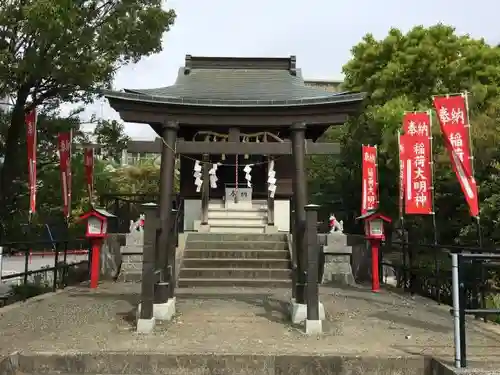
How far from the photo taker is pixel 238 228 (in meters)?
16.0

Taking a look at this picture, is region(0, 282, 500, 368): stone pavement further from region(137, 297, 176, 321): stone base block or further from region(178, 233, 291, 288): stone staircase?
region(178, 233, 291, 288): stone staircase

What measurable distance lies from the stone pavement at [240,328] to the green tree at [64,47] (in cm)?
519

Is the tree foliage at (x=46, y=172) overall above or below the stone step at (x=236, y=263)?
above

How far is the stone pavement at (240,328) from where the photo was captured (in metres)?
5.80

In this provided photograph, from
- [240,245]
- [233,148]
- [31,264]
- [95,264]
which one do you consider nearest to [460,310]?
[233,148]

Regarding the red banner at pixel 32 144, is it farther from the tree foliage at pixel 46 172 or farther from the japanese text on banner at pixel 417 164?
the japanese text on banner at pixel 417 164

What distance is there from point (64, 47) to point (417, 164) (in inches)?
350

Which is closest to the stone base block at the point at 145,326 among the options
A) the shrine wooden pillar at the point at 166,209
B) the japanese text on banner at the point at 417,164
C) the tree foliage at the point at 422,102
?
the shrine wooden pillar at the point at 166,209

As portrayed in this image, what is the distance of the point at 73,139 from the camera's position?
13.1 m

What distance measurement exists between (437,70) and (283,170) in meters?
7.89

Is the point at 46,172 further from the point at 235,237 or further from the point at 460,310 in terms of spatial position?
the point at 460,310

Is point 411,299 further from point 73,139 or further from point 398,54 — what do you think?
point 398,54

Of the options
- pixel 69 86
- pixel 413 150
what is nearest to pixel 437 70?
Result: pixel 413 150

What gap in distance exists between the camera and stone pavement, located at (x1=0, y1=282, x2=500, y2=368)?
229 inches
